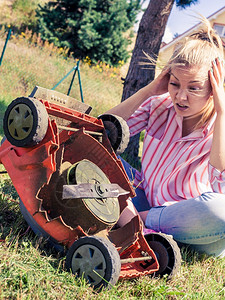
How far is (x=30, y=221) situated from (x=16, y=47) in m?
7.78

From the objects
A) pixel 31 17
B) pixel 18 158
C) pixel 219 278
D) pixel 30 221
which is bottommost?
pixel 219 278

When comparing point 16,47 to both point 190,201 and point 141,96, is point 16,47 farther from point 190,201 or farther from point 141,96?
point 190,201

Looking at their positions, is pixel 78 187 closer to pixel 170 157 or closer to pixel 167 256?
pixel 167 256

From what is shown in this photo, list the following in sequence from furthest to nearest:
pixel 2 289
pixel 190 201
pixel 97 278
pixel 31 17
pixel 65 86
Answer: pixel 31 17, pixel 65 86, pixel 190 201, pixel 97 278, pixel 2 289

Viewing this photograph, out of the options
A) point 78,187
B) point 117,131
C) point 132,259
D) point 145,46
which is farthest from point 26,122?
point 145,46

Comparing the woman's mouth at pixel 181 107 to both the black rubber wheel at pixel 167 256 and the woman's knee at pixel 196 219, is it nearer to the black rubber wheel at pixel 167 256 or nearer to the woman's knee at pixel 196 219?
the woman's knee at pixel 196 219

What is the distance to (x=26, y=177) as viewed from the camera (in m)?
1.83

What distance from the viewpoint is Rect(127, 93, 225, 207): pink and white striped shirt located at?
2.54 m

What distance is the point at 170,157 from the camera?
267cm

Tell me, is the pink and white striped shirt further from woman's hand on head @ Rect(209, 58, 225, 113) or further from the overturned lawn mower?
the overturned lawn mower

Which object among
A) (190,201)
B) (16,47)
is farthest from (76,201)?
(16,47)

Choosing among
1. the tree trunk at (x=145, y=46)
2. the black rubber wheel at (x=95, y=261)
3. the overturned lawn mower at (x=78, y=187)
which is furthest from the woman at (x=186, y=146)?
the tree trunk at (x=145, y=46)

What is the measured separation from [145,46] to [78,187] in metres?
4.08

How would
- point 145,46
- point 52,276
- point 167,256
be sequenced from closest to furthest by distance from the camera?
point 52,276, point 167,256, point 145,46
